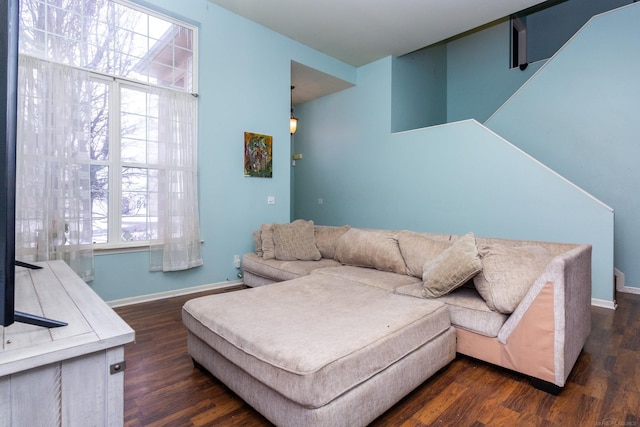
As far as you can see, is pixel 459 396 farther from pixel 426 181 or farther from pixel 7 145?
pixel 426 181

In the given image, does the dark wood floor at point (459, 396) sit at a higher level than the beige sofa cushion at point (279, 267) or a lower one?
lower

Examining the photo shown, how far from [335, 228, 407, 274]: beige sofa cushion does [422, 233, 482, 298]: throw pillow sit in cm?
56

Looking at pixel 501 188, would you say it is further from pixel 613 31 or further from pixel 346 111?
pixel 346 111

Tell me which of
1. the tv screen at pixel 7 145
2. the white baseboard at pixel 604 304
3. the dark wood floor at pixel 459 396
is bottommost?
the dark wood floor at pixel 459 396

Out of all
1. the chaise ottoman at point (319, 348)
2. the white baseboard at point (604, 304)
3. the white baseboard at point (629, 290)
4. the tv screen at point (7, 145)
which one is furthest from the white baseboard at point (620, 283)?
the tv screen at point (7, 145)

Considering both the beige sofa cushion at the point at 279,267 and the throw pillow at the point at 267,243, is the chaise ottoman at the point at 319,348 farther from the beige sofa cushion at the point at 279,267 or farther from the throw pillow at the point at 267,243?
the throw pillow at the point at 267,243

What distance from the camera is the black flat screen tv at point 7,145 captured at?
768 millimetres

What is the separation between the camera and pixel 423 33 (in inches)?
166

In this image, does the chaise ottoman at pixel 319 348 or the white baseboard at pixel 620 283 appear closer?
the chaise ottoman at pixel 319 348

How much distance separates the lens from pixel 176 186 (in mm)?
3346

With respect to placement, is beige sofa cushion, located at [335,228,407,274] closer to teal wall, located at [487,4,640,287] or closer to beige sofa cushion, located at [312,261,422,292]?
beige sofa cushion, located at [312,261,422,292]

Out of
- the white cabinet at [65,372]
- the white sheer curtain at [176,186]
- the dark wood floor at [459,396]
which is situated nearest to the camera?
the white cabinet at [65,372]

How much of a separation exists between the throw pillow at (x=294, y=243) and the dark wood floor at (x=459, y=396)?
4.75ft

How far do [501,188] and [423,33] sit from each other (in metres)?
2.30
